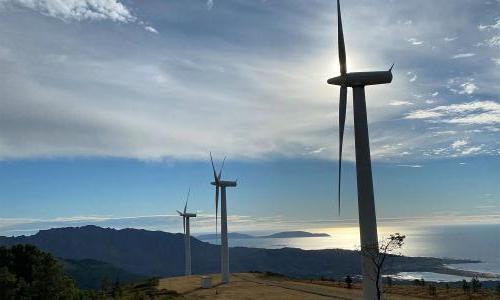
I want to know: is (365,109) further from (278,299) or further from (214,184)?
(214,184)

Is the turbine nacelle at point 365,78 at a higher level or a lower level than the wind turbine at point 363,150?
higher

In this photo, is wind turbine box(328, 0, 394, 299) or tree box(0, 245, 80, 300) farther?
tree box(0, 245, 80, 300)

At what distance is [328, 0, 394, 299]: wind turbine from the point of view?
173ft

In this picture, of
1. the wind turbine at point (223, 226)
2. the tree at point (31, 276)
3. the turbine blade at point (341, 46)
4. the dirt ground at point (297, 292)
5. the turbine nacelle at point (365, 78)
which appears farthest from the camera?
the wind turbine at point (223, 226)

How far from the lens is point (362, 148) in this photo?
53.5m

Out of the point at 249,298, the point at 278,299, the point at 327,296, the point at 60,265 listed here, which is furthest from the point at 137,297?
the point at 327,296

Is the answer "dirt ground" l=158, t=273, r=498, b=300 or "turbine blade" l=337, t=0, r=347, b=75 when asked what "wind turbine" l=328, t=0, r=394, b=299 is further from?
"dirt ground" l=158, t=273, r=498, b=300

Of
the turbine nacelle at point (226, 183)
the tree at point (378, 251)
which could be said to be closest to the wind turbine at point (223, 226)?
the turbine nacelle at point (226, 183)

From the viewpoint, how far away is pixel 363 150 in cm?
5344

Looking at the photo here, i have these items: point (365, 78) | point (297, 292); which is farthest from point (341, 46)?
point (297, 292)

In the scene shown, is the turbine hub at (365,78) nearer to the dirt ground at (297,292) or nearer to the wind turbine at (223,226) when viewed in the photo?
the dirt ground at (297,292)

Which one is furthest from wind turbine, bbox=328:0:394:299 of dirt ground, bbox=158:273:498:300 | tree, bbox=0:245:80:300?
tree, bbox=0:245:80:300

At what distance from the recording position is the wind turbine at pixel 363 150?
173ft

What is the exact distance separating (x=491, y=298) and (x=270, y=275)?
2889 inches
